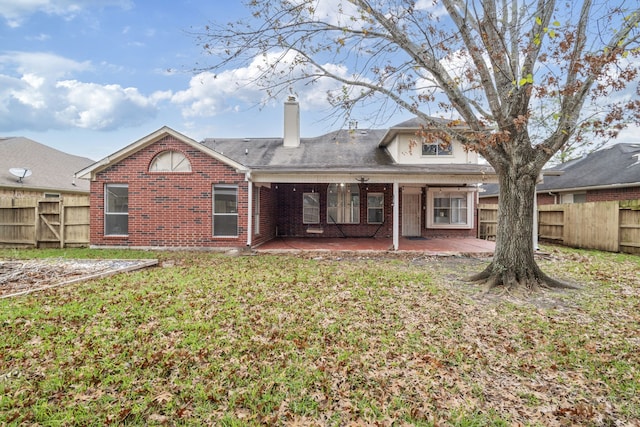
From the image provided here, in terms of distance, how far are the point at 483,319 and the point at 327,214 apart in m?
10.8

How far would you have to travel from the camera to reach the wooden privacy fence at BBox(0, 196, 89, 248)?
462 inches

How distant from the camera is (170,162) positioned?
37.3ft

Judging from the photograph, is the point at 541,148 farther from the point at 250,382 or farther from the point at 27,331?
the point at 27,331

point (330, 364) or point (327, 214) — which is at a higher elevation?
point (327, 214)

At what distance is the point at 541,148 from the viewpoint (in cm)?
620

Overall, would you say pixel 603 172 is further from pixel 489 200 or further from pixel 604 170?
pixel 489 200

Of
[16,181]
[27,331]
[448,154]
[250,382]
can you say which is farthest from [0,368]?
[16,181]

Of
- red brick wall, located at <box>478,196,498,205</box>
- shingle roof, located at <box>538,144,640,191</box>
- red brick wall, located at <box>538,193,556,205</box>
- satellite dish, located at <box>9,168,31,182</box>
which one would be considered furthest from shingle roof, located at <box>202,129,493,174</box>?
red brick wall, located at <box>478,196,498,205</box>

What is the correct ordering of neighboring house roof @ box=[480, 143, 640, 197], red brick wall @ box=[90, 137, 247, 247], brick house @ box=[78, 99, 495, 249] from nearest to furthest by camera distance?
brick house @ box=[78, 99, 495, 249] → red brick wall @ box=[90, 137, 247, 247] → neighboring house roof @ box=[480, 143, 640, 197]

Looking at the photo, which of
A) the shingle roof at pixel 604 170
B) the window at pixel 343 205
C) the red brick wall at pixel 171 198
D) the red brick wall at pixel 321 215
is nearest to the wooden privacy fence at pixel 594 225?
the shingle roof at pixel 604 170

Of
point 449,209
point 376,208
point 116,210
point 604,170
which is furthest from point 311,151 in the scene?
point 604,170

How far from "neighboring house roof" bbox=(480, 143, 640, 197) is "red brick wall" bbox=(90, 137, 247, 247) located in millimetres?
13868

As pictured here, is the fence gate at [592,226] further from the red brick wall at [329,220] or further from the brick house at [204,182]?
the brick house at [204,182]

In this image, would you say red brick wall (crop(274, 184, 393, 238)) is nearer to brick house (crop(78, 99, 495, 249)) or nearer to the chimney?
brick house (crop(78, 99, 495, 249))
